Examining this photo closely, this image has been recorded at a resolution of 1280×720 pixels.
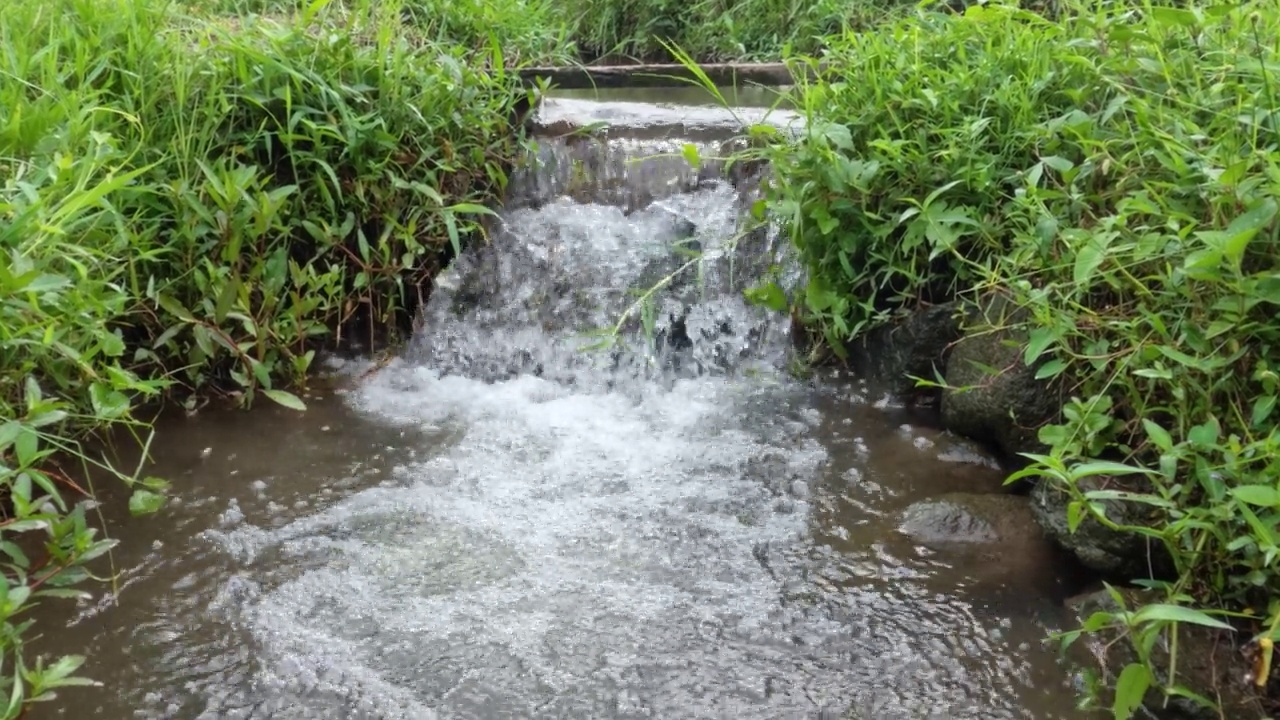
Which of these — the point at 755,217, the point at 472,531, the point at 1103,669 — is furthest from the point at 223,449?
the point at 1103,669

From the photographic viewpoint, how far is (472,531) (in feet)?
9.77

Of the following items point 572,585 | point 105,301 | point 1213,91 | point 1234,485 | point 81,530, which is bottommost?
point 572,585

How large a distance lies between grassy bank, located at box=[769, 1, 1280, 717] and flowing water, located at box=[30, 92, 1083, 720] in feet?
1.45

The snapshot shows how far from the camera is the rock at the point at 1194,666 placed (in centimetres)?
206

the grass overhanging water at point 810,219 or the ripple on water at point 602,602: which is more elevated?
the grass overhanging water at point 810,219

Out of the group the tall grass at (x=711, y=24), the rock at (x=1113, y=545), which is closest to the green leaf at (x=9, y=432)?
the rock at (x=1113, y=545)

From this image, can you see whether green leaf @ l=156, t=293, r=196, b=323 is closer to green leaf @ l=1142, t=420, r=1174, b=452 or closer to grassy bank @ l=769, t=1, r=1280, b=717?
grassy bank @ l=769, t=1, r=1280, b=717

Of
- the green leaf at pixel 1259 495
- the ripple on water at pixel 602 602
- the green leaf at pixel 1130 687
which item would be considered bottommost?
the ripple on water at pixel 602 602

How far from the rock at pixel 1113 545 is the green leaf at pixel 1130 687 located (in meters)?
0.51

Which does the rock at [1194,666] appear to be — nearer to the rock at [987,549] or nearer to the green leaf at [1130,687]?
the green leaf at [1130,687]

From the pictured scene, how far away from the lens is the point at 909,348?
12.0 feet

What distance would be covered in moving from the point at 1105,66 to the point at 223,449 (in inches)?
131

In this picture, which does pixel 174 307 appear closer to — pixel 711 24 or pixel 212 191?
pixel 212 191

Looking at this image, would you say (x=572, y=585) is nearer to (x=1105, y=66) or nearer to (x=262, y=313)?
(x=262, y=313)
